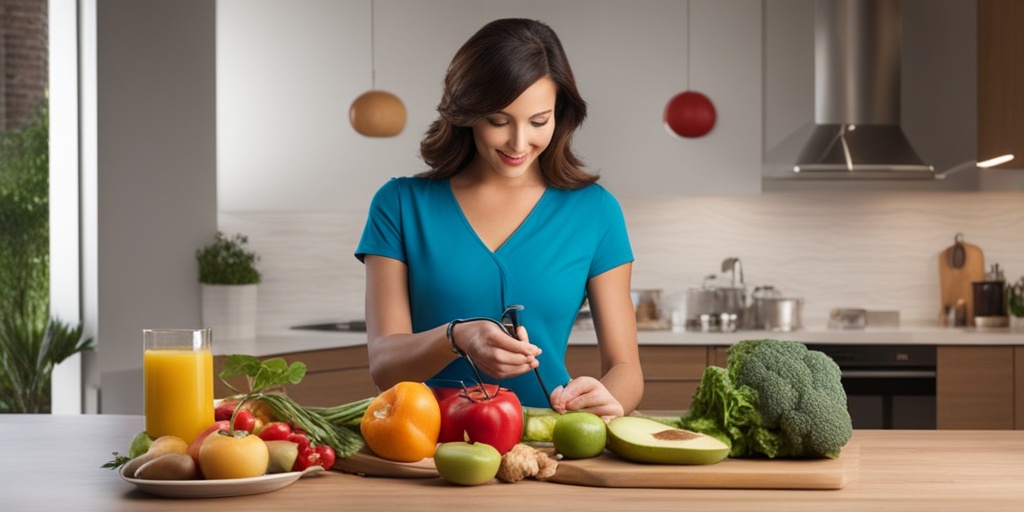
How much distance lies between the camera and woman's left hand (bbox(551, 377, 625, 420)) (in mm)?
1774

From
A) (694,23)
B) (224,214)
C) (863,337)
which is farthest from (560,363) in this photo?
(224,214)

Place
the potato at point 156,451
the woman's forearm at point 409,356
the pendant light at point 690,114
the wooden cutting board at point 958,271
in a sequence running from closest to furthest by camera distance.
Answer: the potato at point 156,451
the woman's forearm at point 409,356
the pendant light at point 690,114
the wooden cutting board at point 958,271

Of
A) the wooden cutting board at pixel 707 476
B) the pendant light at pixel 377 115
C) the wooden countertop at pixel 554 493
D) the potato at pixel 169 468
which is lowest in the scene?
the wooden countertop at pixel 554 493

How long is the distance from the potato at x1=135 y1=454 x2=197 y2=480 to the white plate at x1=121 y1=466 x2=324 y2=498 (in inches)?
0.5

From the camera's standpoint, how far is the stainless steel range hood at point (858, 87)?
4.96 metres

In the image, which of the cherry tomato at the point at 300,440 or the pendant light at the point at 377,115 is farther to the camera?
the pendant light at the point at 377,115

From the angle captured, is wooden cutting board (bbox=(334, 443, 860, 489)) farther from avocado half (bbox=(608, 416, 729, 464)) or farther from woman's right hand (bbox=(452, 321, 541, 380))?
woman's right hand (bbox=(452, 321, 541, 380))

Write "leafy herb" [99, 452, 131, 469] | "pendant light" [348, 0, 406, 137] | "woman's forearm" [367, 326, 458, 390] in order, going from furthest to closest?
"pendant light" [348, 0, 406, 137], "woman's forearm" [367, 326, 458, 390], "leafy herb" [99, 452, 131, 469]

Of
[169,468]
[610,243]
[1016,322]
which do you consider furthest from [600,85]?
[169,468]

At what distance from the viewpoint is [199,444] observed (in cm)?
155

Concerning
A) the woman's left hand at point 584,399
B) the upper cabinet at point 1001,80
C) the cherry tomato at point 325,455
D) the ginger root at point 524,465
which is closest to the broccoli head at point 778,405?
the woman's left hand at point 584,399

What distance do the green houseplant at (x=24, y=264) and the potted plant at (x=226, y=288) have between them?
0.60m

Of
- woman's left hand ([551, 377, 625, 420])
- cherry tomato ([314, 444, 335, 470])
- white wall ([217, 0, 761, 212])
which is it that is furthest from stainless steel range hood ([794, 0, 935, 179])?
cherry tomato ([314, 444, 335, 470])

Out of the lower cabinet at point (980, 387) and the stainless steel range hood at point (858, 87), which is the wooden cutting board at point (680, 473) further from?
the stainless steel range hood at point (858, 87)
